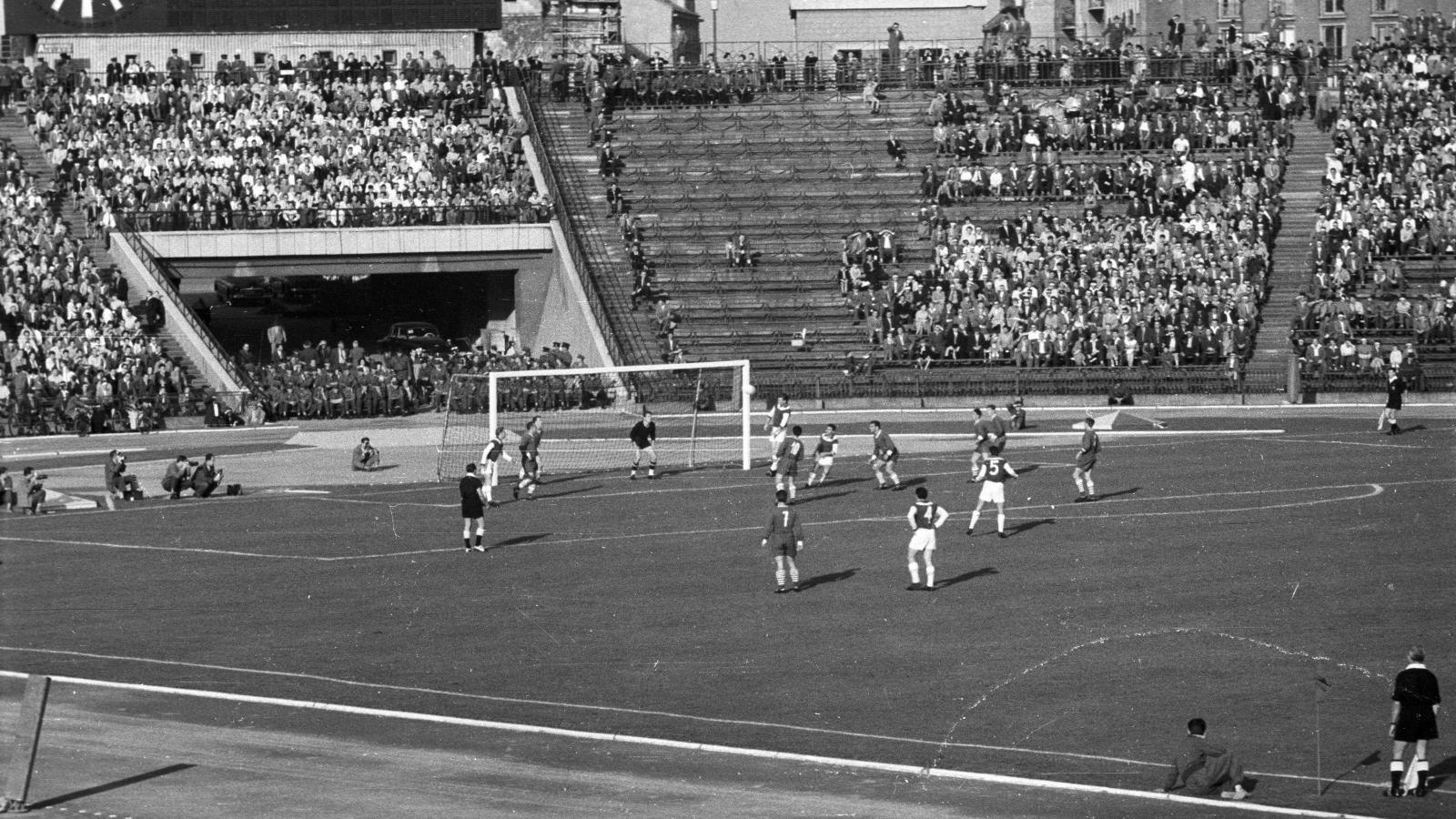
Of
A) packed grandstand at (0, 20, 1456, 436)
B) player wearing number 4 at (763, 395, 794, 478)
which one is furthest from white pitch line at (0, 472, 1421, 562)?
packed grandstand at (0, 20, 1456, 436)

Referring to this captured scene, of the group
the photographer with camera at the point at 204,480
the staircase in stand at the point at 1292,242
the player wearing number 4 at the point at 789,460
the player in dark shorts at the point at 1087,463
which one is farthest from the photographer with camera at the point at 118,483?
the staircase in stand at the point at 1292,242

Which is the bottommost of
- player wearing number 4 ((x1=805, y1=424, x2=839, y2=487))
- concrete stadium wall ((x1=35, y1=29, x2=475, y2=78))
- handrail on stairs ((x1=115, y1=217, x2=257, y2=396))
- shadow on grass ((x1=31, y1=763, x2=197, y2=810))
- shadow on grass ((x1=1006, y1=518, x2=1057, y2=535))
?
shadow on grass ((x1=31, y1=763, x2=197, y2=810))

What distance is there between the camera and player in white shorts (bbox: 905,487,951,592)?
29.8 meters

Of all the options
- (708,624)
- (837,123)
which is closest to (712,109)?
(837,123)

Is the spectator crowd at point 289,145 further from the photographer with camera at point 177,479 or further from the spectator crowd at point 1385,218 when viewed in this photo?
the spectator crowd at point 1385,218

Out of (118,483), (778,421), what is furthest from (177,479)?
(778,421)

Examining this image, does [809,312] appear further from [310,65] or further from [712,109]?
[310,65]

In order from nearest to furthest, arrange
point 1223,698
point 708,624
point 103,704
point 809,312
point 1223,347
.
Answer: point 1223,698, point 103,704, point 708,624, point 1223,347, point 809,312

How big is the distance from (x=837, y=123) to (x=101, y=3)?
83.8 ft

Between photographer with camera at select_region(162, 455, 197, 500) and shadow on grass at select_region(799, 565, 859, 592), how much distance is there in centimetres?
1643

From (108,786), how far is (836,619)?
34.4 ft

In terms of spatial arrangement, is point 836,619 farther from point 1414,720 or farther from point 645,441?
point 645,441

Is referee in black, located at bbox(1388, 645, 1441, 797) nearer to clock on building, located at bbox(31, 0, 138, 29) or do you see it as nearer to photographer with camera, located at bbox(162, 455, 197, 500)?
photographer with camera, located at bbox(162, 455, 197, 500)

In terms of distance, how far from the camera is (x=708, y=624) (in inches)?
1120
